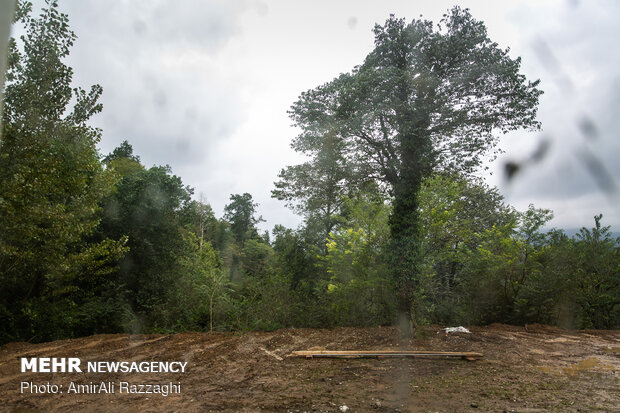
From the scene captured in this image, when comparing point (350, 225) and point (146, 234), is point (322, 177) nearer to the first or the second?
point (350, 225)

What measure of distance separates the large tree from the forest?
0.11ft

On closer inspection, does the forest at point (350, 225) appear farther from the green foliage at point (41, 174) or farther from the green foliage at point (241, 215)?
the green foliage at point (241, 215)

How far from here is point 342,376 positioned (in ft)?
16.7

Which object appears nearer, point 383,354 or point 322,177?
point 383,354

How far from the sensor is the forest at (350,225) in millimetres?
7367

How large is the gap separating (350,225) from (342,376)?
1133 cm

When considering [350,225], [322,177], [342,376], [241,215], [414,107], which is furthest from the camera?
[241,215]

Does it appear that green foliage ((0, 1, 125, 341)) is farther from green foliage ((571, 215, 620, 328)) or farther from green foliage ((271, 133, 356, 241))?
green foliage ((571, 215, 620, 328))

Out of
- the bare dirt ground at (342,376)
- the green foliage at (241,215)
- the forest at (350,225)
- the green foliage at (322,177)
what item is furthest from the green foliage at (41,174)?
the green foliage at (241,215)

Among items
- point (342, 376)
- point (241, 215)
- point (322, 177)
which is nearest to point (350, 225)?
point (322, 177)

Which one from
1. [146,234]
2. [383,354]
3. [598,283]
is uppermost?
[146,234]

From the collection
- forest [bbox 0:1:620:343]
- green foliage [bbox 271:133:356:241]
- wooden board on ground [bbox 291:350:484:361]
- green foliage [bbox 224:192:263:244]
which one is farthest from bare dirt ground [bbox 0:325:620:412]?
green foliage [bbox 224:192:263:244]

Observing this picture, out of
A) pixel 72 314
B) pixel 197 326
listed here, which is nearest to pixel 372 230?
pixel 197 326

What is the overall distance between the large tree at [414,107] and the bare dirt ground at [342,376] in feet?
8.27
